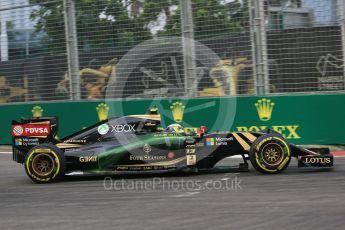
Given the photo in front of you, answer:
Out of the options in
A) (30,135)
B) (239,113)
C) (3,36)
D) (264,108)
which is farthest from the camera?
(3,36)

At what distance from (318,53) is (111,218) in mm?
7329

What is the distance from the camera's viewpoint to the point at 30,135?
8852 millimetres

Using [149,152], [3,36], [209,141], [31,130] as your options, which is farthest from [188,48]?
[3,36]

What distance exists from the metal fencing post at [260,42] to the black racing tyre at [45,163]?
5426 millimetres

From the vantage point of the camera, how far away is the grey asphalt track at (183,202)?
18.2 feet

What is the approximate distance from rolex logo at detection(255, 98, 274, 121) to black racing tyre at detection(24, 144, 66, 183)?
5111mm

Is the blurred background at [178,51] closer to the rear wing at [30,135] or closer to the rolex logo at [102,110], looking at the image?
the rolex logo at [102,110]

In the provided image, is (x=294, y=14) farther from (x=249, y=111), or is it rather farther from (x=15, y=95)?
(x=15, y=95)

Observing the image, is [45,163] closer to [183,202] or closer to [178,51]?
[183,202]

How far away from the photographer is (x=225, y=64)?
12.5m

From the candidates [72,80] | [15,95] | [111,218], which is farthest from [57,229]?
[15,95]

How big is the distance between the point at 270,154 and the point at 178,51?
17.6 ft

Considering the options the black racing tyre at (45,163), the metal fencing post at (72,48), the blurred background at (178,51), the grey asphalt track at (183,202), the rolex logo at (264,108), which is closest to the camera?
the grey asphalt track at (183,202)

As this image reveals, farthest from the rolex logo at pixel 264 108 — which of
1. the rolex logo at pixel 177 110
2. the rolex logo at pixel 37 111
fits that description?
the rolex logo at pixel 37 111
